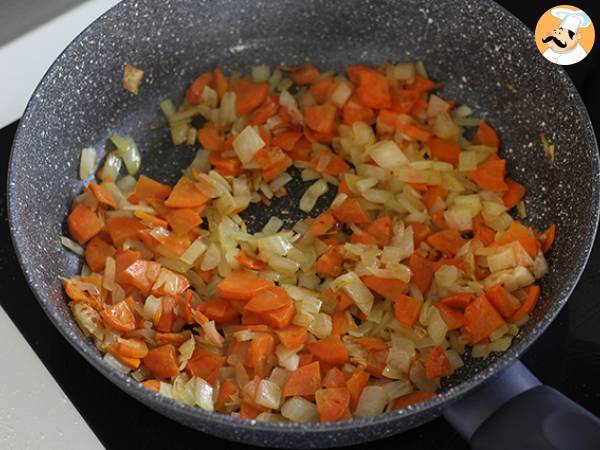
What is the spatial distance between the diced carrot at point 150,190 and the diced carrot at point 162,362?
335mm

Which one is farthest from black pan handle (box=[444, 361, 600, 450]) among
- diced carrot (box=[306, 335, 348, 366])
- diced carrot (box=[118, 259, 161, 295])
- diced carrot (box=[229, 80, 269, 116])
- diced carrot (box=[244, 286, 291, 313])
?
diced carrot (box=[229, 80, 269, 116])

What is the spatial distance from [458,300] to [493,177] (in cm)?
29

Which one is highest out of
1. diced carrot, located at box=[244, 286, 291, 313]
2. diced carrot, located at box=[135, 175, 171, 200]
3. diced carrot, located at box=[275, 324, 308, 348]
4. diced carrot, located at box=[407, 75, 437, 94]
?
diced carrot, located at box=[407, 75, 437, 94]

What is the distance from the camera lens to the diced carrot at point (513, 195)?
5.36 feet

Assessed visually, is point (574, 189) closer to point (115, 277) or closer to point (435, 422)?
point (435, 422)

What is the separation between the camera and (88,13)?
1739 mm

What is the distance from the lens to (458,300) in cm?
147

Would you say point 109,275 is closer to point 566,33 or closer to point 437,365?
point 437,365

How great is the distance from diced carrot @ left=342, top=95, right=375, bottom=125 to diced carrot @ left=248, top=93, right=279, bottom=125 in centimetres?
14

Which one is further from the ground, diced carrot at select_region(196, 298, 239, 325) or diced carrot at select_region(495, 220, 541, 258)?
diced carrot at select_region(495, 220, 541, 258)

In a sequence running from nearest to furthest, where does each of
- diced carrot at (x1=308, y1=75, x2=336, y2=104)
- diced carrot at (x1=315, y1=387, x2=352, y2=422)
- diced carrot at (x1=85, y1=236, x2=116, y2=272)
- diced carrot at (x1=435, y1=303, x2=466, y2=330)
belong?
diced carrot at (x1=315, y1=387, x2=352, y2=422), diced carrot at (x1=435, y1=303, x2=466, y2=330), diced carrot at (x1=85, y1=236, x2=116, y2=272), diced carrot at (x1=308, y1=75, x2=336, y2=104)

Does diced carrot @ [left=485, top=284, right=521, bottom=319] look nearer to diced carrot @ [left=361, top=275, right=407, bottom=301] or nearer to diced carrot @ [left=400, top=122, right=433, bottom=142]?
diced carrot @ [left=361, top=275, right=407, bottom=301]

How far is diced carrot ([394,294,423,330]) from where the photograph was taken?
4.87 ft

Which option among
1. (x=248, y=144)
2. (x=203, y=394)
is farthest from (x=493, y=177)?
(x=203, y=394)
